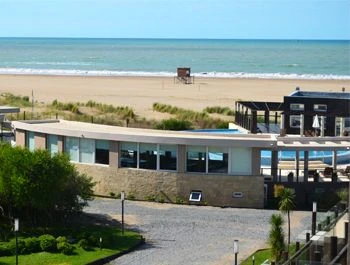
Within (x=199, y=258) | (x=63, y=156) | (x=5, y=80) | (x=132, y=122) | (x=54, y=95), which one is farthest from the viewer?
(x=5, y=80)

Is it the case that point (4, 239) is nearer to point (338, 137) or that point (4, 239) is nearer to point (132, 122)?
point (338, 137)

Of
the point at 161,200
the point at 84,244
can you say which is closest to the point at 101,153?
the point at 161,200

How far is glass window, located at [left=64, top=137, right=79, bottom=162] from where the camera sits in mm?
32281

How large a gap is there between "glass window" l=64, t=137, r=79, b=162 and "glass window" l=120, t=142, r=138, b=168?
2.03m

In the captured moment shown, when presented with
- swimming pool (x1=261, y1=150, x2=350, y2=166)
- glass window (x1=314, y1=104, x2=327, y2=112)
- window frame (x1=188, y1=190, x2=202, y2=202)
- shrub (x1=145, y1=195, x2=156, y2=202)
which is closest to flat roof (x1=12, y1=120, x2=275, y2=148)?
window frame (x1=188, y1=190, x2=202, y2=202)

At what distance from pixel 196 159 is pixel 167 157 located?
1.08 m

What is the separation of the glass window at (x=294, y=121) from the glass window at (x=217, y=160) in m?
6.19

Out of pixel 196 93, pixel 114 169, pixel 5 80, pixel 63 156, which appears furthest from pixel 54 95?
pixel 63 156

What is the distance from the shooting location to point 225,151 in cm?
3016

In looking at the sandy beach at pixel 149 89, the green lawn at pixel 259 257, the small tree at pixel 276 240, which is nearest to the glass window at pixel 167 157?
the green lawn at pixel 259 257

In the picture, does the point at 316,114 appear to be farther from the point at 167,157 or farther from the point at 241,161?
the point at 167,157

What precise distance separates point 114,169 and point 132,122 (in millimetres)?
19948

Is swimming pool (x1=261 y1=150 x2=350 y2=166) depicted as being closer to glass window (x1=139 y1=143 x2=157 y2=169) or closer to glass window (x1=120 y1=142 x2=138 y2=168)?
glass window (x1=139 y1=143 x2=157 y2=169)

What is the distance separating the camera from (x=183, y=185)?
99.8ft
